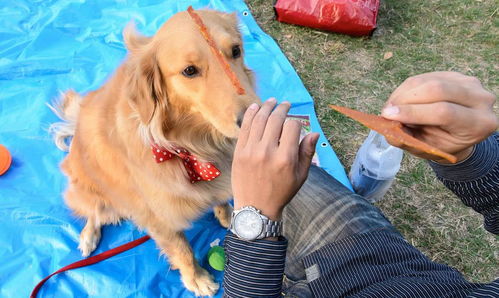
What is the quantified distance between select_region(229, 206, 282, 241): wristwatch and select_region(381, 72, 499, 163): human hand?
456 mm

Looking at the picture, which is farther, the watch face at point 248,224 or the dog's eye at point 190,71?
the dog's eye at point 190,71

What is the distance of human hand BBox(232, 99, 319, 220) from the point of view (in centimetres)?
95

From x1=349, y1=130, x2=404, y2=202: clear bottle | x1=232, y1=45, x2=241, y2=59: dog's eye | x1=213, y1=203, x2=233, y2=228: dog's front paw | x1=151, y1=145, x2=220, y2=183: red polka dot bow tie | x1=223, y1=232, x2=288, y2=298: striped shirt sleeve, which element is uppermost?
x1=232, y1=45, x2=241, y2=59: dog's eye

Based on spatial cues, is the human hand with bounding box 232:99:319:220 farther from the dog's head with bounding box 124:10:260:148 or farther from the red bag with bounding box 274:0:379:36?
the red bag with bounding box 274:0:379:36

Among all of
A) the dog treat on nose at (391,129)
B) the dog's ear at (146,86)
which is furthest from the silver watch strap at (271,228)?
the dog's ear at (146,86)

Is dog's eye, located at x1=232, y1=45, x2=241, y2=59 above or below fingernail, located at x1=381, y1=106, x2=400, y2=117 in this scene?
below

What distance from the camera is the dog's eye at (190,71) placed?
4.75ft

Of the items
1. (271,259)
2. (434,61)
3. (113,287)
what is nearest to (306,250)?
(271,259)

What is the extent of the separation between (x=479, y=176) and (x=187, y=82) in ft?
4.09

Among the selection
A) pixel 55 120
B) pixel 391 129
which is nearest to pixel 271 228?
pixel 391 129

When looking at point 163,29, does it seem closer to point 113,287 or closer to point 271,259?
point 271,259

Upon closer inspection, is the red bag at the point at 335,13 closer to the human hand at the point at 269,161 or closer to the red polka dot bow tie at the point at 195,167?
the red polka dot bow tie at the point at 195,167

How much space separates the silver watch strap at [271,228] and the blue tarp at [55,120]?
133 cm

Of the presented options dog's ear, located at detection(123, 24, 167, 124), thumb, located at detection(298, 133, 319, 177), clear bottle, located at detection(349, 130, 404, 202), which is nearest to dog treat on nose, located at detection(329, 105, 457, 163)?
thumb, located at detection(298, 133, 319, 177)
